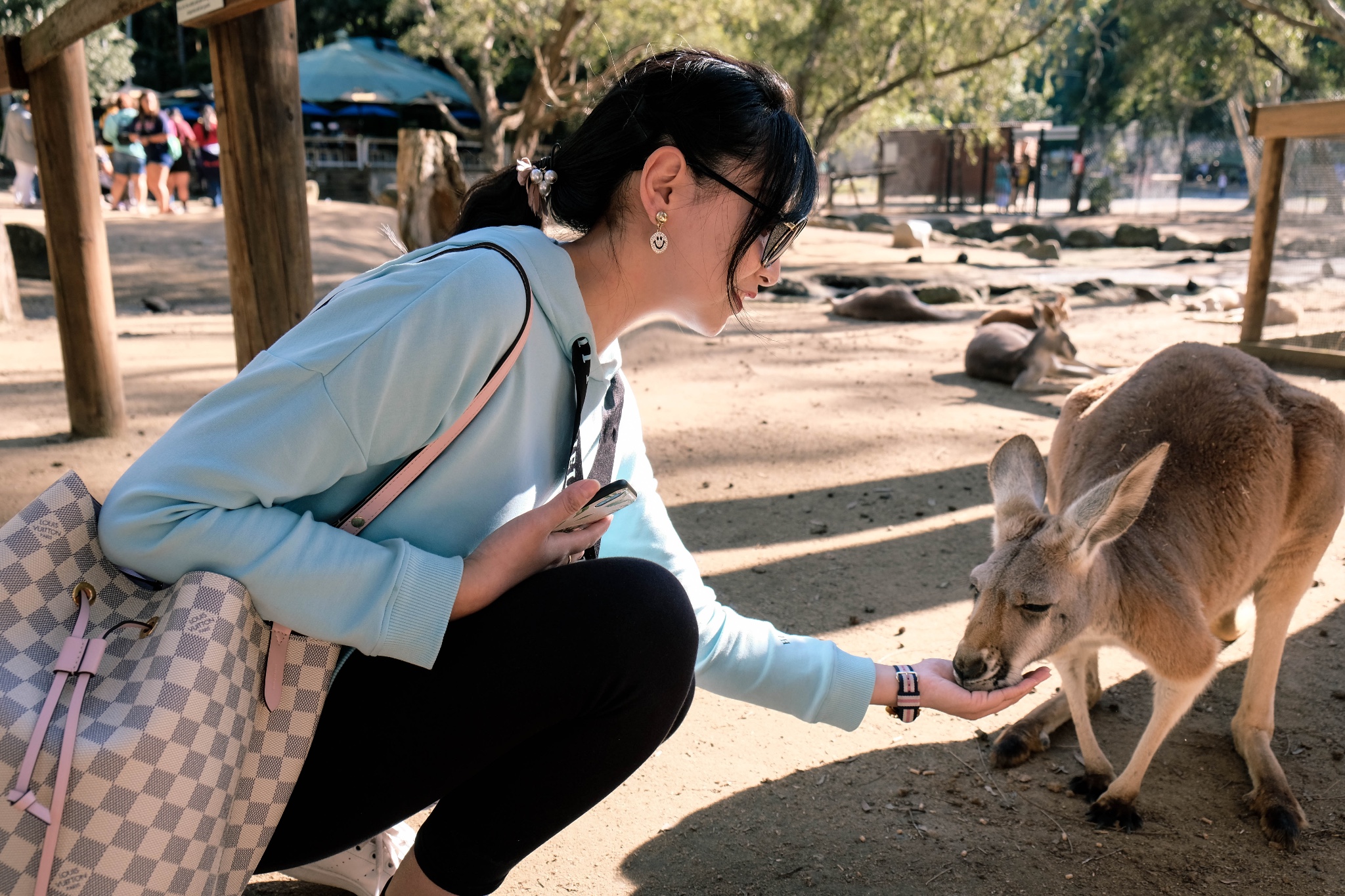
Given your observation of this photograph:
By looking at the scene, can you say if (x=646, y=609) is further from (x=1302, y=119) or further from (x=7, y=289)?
(x=7, y=289)

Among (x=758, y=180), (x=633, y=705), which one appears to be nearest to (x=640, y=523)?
(x=633, y=705)

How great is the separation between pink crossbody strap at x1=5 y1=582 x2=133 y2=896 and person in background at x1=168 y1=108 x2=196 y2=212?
41.7ft

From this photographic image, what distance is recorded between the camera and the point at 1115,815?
1.87 metres

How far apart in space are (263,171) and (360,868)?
189cm

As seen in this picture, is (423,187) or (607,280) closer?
(607,280)

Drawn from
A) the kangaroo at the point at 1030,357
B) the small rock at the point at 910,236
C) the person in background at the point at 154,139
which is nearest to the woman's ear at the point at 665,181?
the kangaroo at the point at 1030,357

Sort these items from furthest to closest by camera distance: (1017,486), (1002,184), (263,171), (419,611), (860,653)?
(1002,184), (263,171), (860,653), (1017,486), (419,611)

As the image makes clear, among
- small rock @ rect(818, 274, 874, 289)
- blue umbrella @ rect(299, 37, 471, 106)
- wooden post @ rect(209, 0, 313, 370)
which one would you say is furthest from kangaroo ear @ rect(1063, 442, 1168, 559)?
blue umbrella @ rect(299, 37, 471, 106)

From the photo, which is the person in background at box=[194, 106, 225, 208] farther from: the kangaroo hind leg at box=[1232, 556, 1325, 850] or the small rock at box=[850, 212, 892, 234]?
the kangaroo hind leg at box=[1232, 556, 1325, 850]

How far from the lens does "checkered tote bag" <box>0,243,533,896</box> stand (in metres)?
0.95

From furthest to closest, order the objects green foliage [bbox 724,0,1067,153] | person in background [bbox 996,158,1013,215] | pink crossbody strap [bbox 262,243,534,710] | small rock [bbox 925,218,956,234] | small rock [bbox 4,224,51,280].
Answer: person in background [bbox 996,158,1013,215] < small rock [bbox 925,218,956,234] < green foliage [bbox 724,0,1067,153] < small rock [bbox 4,224,51,280] < pink crossbody strap [bbox 262,243,534,710]

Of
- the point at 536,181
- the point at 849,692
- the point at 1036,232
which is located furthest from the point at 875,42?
the point at 849,692

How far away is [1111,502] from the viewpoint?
1.72 metres

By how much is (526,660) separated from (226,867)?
1.24 ft
